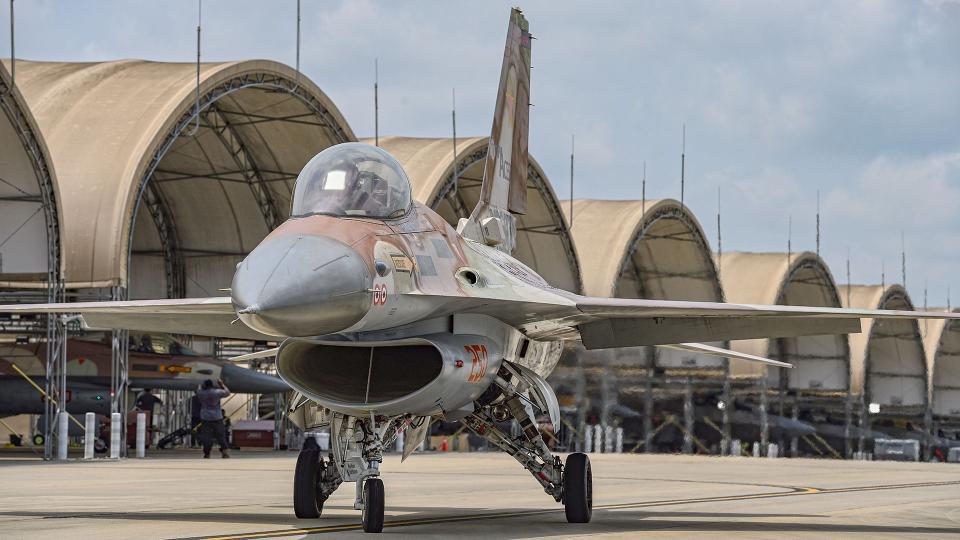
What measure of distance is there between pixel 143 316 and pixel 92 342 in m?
18.6

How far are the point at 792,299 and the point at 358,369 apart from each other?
168ft

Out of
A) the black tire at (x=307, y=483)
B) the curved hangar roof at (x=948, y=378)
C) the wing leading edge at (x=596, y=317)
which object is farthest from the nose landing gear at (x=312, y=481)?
the curved hangar roof at (x=948, y=378)

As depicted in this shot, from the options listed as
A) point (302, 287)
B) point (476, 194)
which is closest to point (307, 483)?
point (302, 287)

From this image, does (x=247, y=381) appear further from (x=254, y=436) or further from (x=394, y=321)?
(x=394, y=321)

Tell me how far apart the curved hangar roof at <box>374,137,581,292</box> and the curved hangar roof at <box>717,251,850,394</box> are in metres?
11.5

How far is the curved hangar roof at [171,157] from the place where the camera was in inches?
1010

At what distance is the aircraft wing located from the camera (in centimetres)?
1103

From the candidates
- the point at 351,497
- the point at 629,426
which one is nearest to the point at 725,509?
the point at 351,497

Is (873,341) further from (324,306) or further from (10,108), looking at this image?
(324,306)

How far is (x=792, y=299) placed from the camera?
59.5 m

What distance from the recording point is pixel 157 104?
26.4m

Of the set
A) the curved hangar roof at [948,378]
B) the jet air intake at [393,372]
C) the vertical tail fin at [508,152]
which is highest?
the vertical tail fin at [508,152]

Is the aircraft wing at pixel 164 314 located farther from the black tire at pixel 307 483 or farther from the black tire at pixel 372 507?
the black tire at pixel 372 507

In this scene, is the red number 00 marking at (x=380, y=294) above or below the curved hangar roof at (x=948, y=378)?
above
